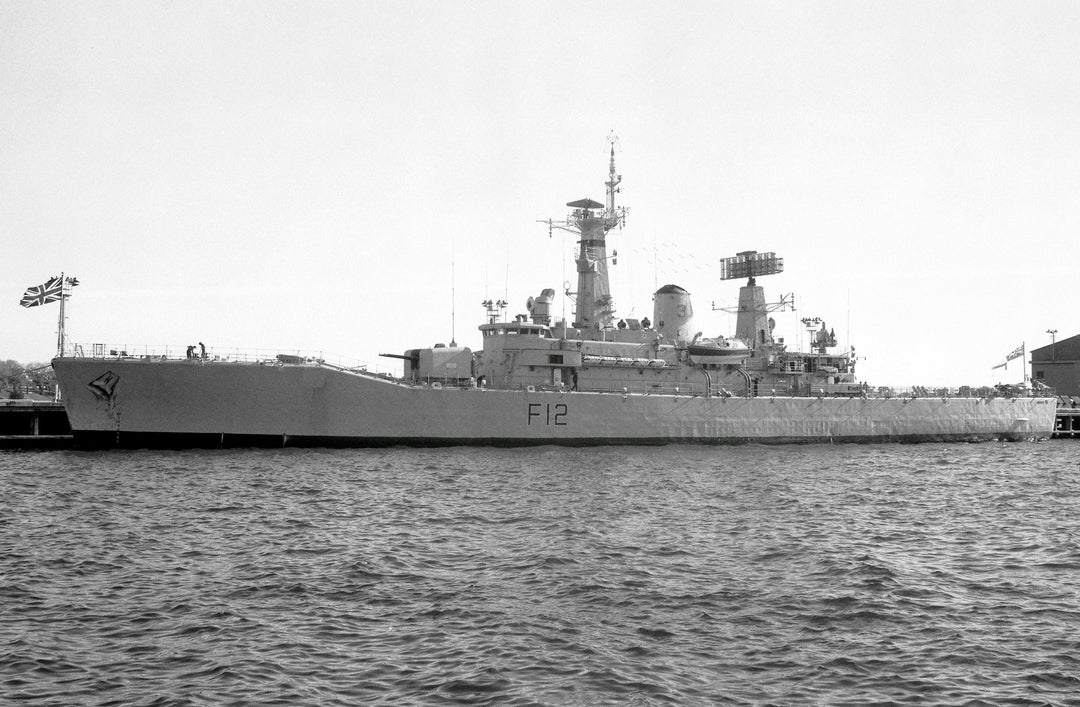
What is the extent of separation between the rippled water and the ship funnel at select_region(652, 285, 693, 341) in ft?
61.5

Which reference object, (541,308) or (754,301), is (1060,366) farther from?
(541,308)

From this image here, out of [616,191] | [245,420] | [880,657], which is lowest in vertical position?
[880,657]

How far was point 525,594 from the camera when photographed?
12492 millimetres

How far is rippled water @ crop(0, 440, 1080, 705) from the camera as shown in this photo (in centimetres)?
911

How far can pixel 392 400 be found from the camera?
33.2 m

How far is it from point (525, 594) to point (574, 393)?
78.1 feet

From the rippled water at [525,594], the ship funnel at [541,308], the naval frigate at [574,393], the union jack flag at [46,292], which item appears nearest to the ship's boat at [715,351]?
the naval frigate at [574,393]

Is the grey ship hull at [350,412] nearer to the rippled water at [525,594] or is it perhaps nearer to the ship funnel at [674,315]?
the ship funnel at [674,315]

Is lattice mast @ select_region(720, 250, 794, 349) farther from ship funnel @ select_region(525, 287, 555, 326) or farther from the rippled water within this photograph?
the rippled water

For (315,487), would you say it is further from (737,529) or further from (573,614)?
(573,614)

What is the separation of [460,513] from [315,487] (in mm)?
5401

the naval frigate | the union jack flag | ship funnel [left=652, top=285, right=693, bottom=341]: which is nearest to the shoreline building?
the naval frigate

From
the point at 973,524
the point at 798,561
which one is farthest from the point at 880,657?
the point at 973,524

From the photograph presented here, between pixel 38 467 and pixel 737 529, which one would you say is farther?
pixel 38 467
